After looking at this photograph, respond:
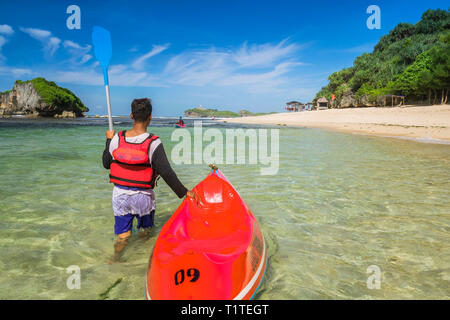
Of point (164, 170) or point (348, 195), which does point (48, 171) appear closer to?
point (164, 170)

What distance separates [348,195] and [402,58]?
5934cm

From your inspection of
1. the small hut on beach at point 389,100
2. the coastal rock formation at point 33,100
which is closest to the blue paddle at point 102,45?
the small hut on beach at point 389,100

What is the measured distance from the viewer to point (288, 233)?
4.11m

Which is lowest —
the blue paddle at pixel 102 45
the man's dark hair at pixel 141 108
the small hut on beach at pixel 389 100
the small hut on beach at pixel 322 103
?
the man's dark hair at pixel 141 108

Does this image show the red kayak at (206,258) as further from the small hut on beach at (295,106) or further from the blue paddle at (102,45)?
the small hut on beach at (295,106)

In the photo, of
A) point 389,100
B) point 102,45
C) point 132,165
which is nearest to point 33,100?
point 102,45

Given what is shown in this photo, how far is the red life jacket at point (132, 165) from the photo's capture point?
2.84m

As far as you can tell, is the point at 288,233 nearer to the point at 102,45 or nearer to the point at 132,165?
the point at 132,165

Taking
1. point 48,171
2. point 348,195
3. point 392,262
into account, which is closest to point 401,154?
point 348,195

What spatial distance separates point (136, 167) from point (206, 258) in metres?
1.48

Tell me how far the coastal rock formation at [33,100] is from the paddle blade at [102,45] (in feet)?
285

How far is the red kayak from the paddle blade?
277 centimetres

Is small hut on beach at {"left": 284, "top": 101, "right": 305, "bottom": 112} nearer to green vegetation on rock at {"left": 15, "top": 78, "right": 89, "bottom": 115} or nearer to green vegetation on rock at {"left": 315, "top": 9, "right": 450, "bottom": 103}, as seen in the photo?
green vegetation on rock at {"left": 315, "top": 9, "right": 450, "bottom": 103}

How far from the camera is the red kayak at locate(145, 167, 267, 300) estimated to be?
79.5 inches
